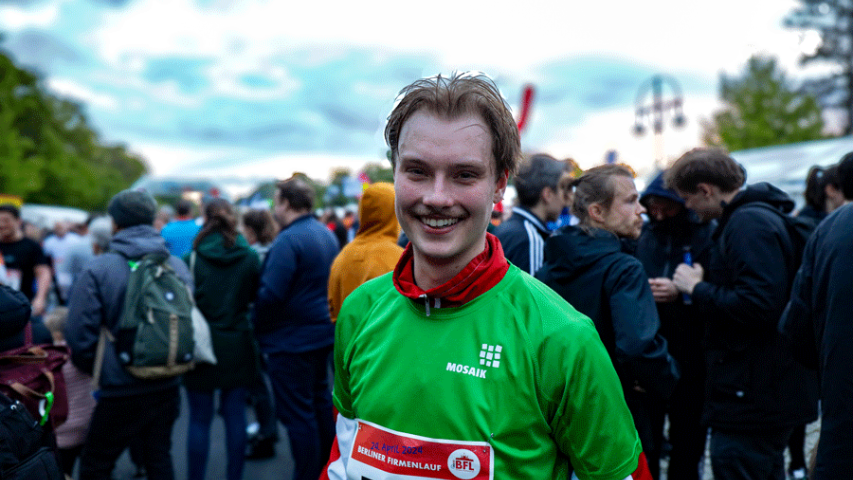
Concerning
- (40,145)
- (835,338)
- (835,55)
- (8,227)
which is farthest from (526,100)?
(40,145)

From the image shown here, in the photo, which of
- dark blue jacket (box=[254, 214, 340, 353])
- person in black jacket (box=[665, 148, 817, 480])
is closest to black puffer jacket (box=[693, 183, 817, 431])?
person in black jacket (box=[665, 148, 817, 480])

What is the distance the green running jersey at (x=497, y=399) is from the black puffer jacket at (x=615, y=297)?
1231 millimetres

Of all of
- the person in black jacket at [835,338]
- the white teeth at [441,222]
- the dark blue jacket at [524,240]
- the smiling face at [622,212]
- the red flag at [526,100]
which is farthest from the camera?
the red flag at [526,100]

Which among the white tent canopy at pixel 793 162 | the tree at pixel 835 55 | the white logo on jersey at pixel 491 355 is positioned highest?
the tree at pixel 835 55

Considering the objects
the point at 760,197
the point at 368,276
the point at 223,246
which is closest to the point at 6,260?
the point at 223,246

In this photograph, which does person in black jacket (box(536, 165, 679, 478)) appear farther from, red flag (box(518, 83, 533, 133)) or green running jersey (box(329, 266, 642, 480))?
red flag (box(518, 83, 533, 133))

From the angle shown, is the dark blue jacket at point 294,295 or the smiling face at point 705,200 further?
the dark blue jacket at point 294,295

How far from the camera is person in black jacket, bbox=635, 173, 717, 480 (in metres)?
3.80

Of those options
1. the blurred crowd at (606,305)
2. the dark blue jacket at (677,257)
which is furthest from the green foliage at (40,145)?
the dark blue jacket at (677,257)

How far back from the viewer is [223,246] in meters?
4.61

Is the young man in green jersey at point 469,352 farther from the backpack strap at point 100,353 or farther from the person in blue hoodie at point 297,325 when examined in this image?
the person in blue hoodie at point 297,325

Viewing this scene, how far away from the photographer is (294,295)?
14.9 ft

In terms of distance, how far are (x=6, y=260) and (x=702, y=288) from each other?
6.99 metres

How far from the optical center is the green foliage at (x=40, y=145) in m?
35.7
